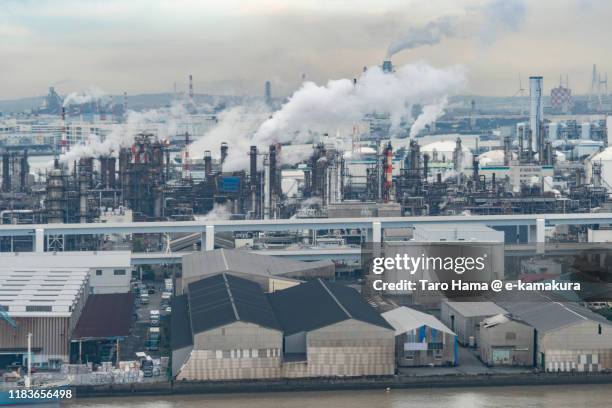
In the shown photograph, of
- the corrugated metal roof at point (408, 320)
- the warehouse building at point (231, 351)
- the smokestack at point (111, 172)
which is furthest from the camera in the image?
the smokestack at point (111, 172)

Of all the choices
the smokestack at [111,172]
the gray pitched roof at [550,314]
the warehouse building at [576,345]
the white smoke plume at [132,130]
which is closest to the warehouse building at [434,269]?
the gray pitched roof at [550,314]

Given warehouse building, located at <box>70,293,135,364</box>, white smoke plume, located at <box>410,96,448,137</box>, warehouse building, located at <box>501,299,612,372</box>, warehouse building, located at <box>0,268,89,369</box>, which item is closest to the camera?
warehouse building, located at <box>501,299,612,372</box>

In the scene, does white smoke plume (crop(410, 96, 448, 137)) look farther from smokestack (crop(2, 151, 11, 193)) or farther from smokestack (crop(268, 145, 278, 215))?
smokestack (crop(2, 151, 11, 193))

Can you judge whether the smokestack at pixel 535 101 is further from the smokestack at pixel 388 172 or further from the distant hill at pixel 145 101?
the smokestack at pixel 388 172

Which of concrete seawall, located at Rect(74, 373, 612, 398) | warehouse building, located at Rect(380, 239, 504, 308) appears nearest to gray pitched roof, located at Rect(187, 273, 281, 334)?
concrete seawall, located at Rect(74, 373, 612, 398)

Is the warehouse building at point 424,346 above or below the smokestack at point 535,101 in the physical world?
below

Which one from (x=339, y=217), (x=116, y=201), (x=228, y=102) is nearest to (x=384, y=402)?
(x=339, y=217)
